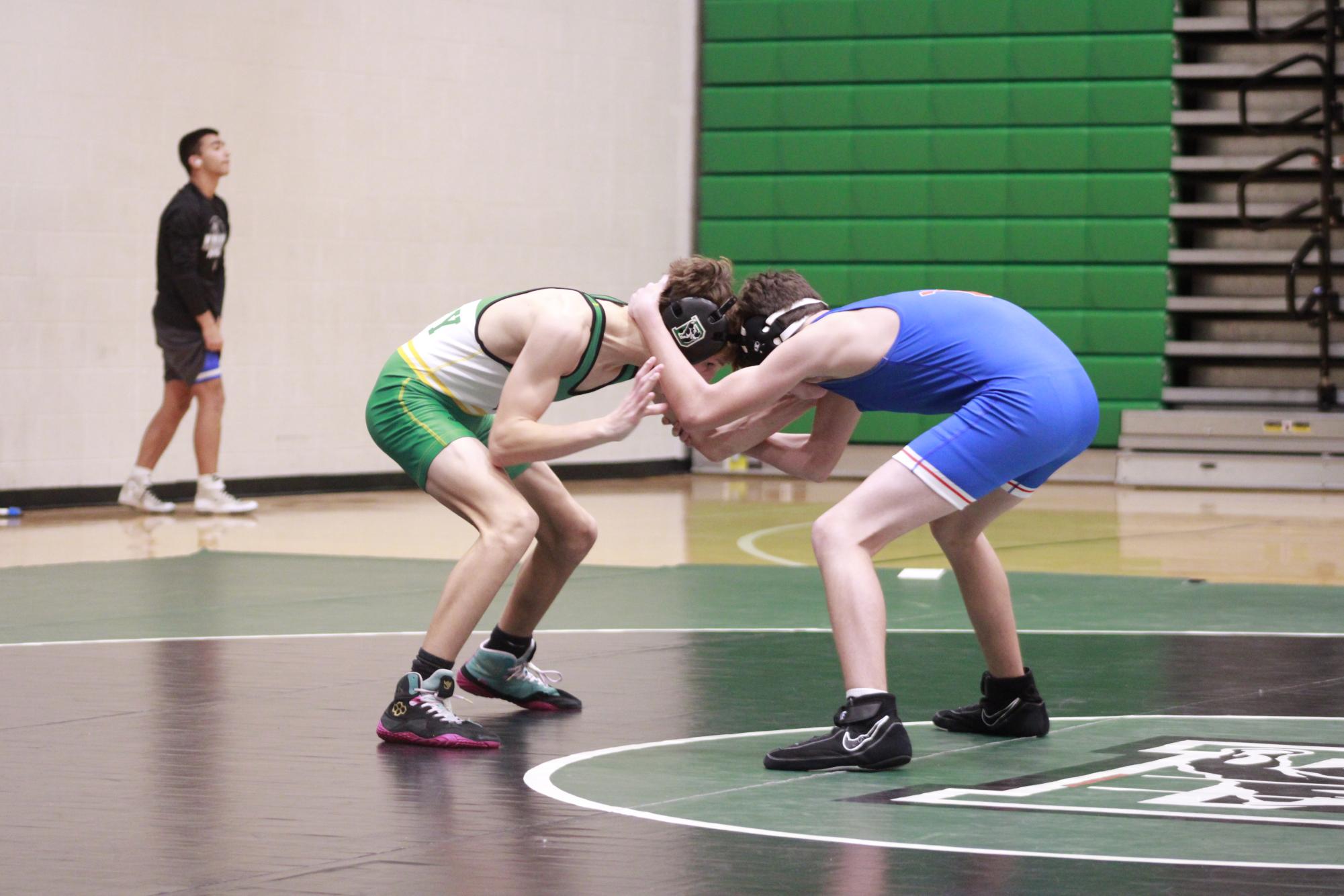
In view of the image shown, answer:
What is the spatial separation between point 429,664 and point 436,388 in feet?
2.35

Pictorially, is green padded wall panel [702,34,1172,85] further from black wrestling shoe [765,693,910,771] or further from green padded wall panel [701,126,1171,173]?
black wrestling shoe [765,693,910,771]

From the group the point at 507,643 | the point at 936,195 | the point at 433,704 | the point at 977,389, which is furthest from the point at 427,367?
the point at 936,195

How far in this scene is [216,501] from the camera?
36.5 ft

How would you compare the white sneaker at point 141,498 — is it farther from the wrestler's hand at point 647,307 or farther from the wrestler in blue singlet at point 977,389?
the wrestler in blue singlet at point 977,389

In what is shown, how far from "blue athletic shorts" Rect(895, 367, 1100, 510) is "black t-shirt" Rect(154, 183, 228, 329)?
7.02 m

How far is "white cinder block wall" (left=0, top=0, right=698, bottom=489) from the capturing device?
1123cm

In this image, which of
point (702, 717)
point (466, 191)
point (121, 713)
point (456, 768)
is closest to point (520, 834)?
point (456, 768)

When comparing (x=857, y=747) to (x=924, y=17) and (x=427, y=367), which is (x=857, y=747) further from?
(x=924, y=17)

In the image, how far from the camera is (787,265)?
14.9 meters

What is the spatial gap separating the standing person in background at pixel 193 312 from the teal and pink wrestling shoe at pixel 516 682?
5.94 meters

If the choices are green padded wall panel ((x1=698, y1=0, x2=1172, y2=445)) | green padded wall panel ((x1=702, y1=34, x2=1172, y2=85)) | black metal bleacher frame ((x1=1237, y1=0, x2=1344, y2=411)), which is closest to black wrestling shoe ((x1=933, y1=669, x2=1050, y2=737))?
black metal bleacher frame ((x1=1237, y1=0, x2=1344, y2=411))

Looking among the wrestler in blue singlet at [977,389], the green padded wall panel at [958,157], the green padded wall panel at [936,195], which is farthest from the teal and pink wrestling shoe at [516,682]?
the green padded wall panel at [936,195]

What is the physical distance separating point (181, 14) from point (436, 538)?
366cm

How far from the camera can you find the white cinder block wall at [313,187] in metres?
11.2
